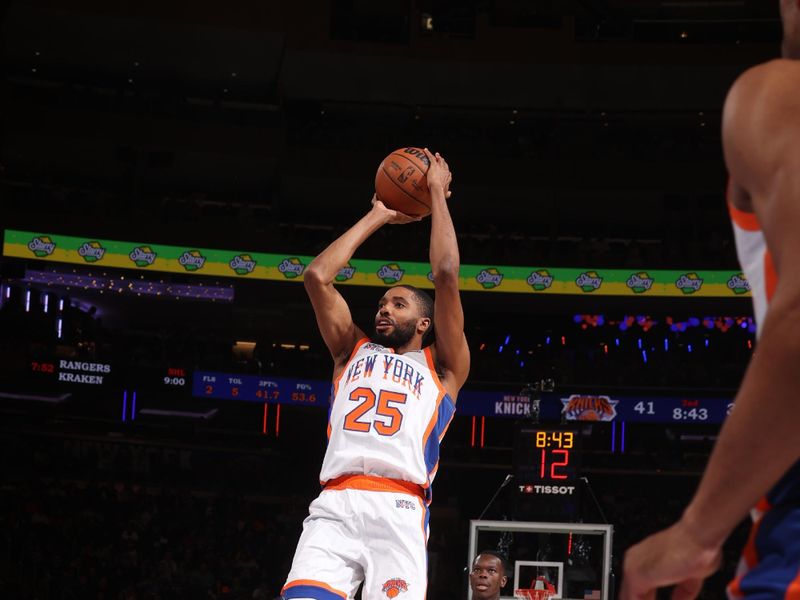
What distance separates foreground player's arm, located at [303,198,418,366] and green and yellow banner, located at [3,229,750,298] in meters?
16.2

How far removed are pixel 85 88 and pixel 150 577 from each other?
41.5ft

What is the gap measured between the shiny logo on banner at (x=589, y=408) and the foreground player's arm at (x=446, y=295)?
17401 mm

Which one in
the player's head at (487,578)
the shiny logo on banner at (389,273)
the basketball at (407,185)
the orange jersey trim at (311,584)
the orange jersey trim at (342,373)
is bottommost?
the player's head at (487,578)

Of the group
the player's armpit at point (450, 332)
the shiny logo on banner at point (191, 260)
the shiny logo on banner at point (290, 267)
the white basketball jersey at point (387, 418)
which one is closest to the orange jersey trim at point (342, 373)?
the white basketball jersey at point (387, 418)

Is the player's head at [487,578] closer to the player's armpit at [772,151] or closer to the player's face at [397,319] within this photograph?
the player's face at [397,319]

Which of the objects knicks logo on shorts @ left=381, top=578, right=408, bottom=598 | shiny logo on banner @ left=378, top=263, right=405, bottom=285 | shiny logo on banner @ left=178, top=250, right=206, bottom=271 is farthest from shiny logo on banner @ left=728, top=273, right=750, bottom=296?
knicks logo on shorts @ left=381, top=578, right=408, bottom=598

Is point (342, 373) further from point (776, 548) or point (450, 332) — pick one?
point (776, 548)

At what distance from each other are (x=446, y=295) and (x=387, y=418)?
600 millimetres

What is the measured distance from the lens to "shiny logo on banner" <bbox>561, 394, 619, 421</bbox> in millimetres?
22172

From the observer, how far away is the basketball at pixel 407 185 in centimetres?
535

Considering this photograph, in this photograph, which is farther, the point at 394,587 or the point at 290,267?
the point at 290,267

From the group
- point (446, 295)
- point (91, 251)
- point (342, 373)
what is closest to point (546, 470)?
point (342, 373)

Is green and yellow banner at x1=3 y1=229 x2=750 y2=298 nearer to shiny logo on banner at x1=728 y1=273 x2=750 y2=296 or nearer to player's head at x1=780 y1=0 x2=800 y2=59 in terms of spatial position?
shiny logo on banner at x1=728 y1=273 x2=750 y2=296

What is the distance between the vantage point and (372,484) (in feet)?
15.0
